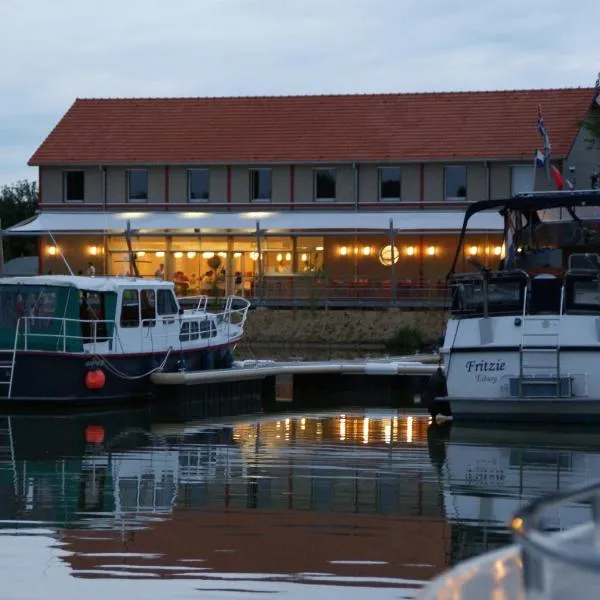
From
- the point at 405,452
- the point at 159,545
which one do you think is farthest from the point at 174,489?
the point at 405,452

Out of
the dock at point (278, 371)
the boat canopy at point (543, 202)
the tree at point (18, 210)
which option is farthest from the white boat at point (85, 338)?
the tree at point (18, 210)

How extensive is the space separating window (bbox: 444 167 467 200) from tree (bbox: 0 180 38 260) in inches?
1093

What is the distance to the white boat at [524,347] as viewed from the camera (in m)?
21.8

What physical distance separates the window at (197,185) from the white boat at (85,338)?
30.2 m

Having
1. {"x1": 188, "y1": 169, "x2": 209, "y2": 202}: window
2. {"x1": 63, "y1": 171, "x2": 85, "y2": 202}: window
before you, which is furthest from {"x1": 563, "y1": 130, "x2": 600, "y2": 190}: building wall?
{"x1": 63, "y1": 171, "x2": 85, "y2": 202}: window

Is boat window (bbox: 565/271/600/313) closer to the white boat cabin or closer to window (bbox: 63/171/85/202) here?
the white boat cabin

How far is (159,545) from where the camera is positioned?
1223 centimetres

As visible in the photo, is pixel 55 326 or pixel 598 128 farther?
pixel 598 128

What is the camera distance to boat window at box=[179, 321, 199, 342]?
27.9 m

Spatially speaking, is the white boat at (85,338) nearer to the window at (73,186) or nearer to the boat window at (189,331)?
the boat window at (189,331)

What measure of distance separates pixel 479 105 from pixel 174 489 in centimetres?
4337

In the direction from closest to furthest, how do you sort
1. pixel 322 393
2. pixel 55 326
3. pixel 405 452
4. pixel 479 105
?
pixel 405 452 → pixel 55 326 → pixel 322 393 → pixel 479 105

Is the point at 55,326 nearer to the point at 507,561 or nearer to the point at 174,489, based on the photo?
the point at 174,489

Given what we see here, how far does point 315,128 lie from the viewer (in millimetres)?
58094
